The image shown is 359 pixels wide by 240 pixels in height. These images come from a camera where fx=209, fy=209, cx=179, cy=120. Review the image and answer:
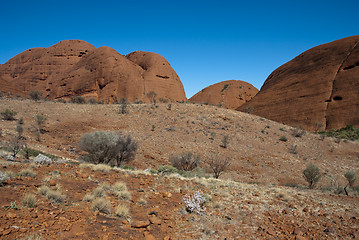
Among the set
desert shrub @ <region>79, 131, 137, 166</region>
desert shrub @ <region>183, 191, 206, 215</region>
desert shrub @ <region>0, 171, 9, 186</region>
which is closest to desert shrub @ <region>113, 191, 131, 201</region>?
desert shrub @ <region>183, 191, 206, 215</region>

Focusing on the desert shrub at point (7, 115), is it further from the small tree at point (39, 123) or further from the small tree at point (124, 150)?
the small tree at point (124, 150)

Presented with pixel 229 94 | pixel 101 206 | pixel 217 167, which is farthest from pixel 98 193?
pixel 229 94

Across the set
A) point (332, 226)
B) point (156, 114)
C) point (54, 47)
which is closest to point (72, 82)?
point (54, 47)

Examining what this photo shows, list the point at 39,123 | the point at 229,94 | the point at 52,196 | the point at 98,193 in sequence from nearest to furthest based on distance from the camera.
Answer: the point at 52,196, the point at 98,193, the point at 39,123, the point at 229,94

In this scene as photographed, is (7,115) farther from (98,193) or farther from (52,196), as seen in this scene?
(52,196)

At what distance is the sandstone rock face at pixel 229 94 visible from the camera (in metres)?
68.6

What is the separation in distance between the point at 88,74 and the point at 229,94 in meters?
43.7

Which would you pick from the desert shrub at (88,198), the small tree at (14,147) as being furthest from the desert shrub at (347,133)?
the small tree at (14,147)

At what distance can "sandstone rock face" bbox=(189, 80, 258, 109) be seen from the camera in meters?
68.6

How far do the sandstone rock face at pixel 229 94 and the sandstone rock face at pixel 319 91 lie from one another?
1144 cm

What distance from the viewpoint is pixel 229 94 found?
7031 cm

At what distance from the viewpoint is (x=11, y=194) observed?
4.34m

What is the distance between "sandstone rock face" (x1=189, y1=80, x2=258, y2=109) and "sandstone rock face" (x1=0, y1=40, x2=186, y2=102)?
17.4 metres

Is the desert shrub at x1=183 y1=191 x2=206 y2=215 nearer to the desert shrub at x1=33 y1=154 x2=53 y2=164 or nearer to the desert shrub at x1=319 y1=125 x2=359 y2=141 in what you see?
the desert shrub at x1=33 y1=154 x2=53 y2=164
